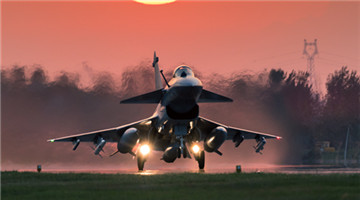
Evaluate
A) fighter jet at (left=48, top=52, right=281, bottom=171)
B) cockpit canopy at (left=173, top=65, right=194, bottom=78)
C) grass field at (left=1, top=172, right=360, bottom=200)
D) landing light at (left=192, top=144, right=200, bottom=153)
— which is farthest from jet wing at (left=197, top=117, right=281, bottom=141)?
grass field at (left=1, top=172, right=360, bottom=200)

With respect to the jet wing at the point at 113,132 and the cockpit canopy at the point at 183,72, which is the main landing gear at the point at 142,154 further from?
the cockpit canopy at the point at 183,72

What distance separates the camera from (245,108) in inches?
2445

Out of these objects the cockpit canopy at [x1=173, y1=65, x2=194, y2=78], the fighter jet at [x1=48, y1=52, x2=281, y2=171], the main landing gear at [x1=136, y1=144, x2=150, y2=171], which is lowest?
the main landing gear at [x1=136, y1=144, x2=150, y2=171]

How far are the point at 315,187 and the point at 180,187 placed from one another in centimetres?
491

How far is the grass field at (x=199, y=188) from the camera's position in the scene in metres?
20.5

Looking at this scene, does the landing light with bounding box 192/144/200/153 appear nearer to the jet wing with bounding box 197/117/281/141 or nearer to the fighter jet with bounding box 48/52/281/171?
the fighter jet with bounding box 48/52/281/171

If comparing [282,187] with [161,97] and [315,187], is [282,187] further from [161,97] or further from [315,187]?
[161,97]

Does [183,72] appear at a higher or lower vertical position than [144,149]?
higher

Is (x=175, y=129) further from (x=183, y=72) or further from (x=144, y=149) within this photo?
(x=144, y=149)

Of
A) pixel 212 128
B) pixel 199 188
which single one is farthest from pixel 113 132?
pixel 199 188

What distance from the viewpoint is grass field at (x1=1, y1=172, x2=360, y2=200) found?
20.5 metres

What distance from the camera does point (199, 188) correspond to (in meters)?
23.1

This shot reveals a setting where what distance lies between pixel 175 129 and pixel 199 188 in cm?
1399

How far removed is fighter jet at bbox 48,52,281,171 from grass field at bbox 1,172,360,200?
701cm
